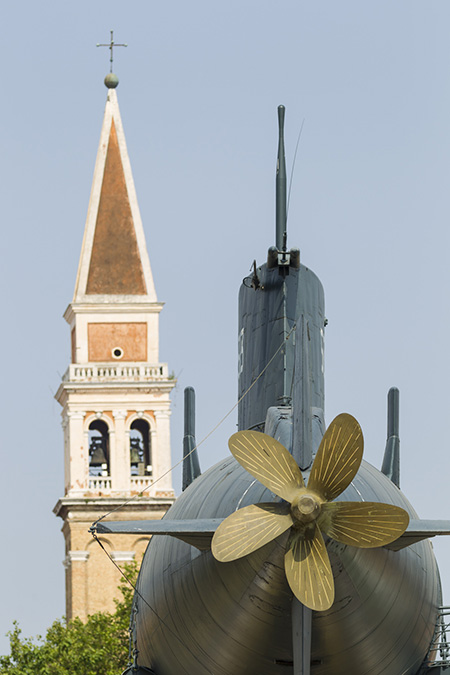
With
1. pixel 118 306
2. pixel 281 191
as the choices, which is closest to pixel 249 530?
pixel 281 191

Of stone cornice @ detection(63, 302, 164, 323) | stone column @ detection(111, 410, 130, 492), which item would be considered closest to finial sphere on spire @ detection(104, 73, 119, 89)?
stone cornice @ detection(63, 302, 164, 323)

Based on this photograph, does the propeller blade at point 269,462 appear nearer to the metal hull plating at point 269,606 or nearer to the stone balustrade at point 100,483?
the metal hull plating at point 269,606

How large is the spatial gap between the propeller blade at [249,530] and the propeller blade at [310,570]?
0.35 metres

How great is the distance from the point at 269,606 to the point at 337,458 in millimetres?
2474

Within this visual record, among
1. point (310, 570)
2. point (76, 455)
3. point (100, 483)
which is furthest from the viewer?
point (76, 455)

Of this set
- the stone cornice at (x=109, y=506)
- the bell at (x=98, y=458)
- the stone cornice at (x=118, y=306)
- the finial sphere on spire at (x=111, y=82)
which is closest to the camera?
the stone cornice at (x=109, y=506)

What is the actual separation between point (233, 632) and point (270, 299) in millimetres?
9259

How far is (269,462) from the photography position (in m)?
27.2

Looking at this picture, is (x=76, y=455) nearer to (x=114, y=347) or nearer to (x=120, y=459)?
(x=120, y=459)

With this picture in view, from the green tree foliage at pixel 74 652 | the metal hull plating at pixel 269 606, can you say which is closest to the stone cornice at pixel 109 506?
the green tree foliage at pixel 74 652

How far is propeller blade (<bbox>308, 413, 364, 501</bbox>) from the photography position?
26984 mm

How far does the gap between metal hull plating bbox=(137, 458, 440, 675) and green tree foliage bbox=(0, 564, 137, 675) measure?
50.8m

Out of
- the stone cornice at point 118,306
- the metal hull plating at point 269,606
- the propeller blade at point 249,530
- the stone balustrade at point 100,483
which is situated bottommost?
the stone balustrade at point 100,483

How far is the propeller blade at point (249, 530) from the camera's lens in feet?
87.1
